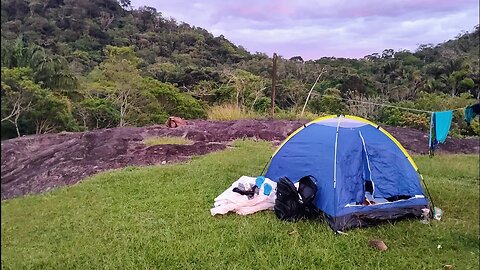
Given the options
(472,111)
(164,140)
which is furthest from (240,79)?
(472,111)

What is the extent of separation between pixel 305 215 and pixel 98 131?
3547mm

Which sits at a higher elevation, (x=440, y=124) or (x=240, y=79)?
(x=240, y=79)

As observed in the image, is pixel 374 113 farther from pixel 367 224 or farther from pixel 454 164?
pixel 367 224

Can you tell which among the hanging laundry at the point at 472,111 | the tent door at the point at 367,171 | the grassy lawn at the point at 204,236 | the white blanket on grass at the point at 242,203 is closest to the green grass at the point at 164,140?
the grassy lawn at the point at 204,236

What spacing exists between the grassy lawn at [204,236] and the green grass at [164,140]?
194 cm

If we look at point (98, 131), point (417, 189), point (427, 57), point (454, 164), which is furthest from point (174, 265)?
point (427, 57)

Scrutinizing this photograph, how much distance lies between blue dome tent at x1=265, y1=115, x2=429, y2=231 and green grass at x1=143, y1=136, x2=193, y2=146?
280 centimetres

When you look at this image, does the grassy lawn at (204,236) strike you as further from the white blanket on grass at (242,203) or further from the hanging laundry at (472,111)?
the hanging laundry at (472,111)

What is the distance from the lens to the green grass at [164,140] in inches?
238

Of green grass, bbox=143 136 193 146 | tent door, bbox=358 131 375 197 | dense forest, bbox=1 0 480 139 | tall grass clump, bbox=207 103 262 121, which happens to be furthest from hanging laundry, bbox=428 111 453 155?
tall grass clump, bbox=207 103 262 121

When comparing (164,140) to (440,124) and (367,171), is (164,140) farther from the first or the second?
(440,124)

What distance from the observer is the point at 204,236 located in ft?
9.11

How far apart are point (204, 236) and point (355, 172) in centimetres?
134

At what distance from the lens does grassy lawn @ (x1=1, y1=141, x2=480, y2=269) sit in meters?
2.38
